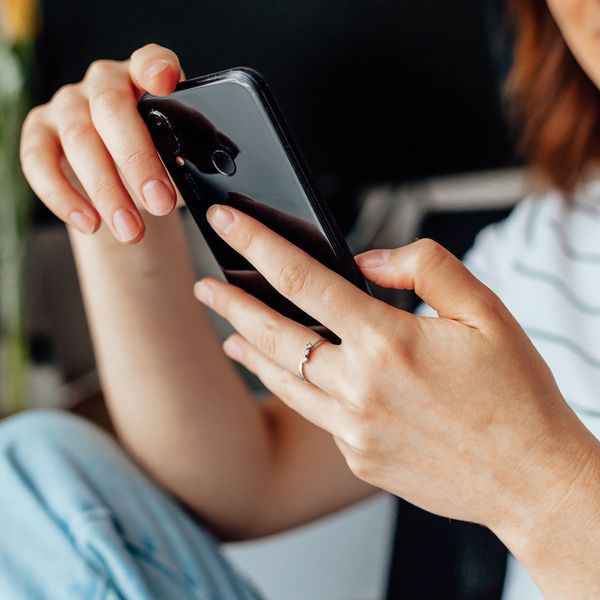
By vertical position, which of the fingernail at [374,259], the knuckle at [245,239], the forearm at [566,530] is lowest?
the forearm at [566,530]

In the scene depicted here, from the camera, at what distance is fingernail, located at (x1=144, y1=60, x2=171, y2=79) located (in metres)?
0.50

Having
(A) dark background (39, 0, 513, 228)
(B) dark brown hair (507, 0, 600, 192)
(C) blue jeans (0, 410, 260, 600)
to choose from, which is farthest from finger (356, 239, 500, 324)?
(A) dark background (39, 0, 513, 228)

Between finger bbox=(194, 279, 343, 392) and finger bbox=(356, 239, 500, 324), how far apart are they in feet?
0.21

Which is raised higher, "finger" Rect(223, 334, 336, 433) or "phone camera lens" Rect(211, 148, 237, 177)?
"phone camera lens" Rect(211, 148, 237, 177)

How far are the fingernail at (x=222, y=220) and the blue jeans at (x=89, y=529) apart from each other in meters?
0.29

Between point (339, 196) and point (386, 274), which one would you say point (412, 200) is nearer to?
point (339, 196)

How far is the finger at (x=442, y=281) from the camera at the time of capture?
1.53 feet

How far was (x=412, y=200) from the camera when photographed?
4.61 feet

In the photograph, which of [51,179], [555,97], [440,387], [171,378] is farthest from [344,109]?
[440,387]

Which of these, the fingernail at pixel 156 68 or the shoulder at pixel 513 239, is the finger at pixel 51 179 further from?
the shoulder at pixel 513 239

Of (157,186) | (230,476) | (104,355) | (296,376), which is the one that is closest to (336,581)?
(230,476)

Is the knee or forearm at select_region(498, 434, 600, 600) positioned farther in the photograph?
the knee

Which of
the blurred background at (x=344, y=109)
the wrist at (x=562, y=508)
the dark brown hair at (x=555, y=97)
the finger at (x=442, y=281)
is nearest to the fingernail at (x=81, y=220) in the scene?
the finger at (x=442, y=281)

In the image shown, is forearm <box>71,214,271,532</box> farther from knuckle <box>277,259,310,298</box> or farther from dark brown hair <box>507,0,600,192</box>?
dark brown hair <box>507,0,600,192</box>
